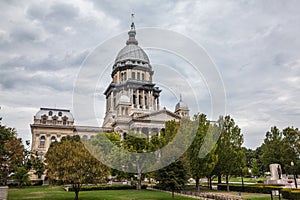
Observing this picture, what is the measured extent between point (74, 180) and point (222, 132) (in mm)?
22105

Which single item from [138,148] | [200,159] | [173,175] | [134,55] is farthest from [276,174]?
[134,55]

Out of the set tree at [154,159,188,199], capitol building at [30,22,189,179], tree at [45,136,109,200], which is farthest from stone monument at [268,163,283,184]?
capitol building at [30,22,189,179]

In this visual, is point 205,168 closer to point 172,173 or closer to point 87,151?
point 172,173

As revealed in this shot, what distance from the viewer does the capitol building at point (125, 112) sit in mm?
68188

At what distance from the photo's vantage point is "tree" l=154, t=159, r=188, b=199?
82.4 ft

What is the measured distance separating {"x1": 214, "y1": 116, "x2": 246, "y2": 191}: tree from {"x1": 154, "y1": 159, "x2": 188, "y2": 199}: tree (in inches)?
538

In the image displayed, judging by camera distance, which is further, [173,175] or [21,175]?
[21,175]

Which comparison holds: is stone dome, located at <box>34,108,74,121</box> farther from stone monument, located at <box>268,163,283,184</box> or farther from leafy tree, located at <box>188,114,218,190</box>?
stone monument, located at <box>268,163,283,184</box>

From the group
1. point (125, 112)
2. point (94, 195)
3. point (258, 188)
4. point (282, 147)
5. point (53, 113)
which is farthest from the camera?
point (53, 113)

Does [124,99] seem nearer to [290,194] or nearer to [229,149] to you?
[229,149]

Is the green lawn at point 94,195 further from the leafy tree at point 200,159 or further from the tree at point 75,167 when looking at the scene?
the leafy tree at point 200,159

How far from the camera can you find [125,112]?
78562 mm

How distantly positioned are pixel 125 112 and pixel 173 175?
54265mm

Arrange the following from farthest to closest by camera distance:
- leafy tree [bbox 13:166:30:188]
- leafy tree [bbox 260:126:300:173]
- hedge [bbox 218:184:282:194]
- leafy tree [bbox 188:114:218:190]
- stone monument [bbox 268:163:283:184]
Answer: leafy tree [bbox 13:166:30:188]
leafy tree [bbox 260:126:300:173]
stone monument [bbox 268:163:283:184]
leafy tree [bbox 188:114:218:190]
hedge [bbox 218:184:282:194]
